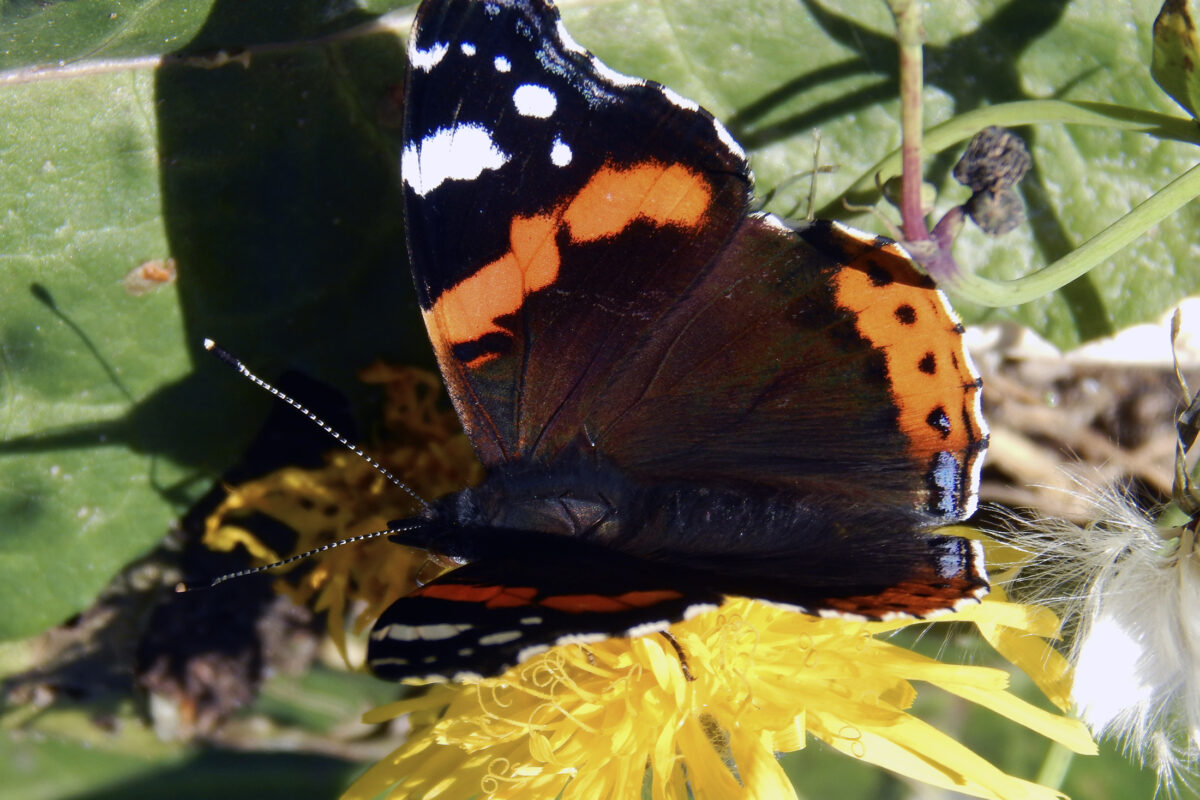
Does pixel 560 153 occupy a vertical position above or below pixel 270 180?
above

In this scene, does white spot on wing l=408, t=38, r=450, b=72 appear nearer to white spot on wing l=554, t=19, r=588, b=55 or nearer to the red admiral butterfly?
the red admiral butterfly

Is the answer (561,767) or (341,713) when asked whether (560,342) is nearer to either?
(561,767)

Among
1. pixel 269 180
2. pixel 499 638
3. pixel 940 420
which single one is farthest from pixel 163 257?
pixel 940 420

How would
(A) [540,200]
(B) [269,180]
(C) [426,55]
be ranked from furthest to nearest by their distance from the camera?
1. (B) [269,180]
2. (A) [540,200]
3. (C) [426,55]

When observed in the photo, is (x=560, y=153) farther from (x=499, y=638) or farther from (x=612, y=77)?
(x=499, y=638)

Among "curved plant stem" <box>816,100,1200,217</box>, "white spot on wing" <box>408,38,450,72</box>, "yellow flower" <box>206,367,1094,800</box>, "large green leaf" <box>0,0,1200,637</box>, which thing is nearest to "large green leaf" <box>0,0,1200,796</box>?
"large green leaf" <box>0,0,1200,637</box>

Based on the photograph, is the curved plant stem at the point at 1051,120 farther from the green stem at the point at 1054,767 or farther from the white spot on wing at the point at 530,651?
the green stem at the point at 1054,767
